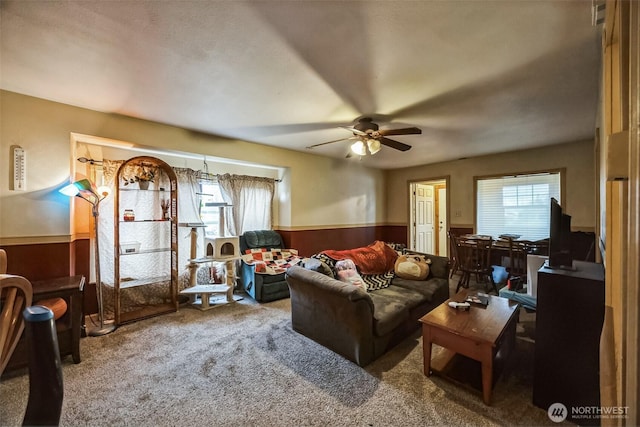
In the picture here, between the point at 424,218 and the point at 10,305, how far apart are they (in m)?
6.76

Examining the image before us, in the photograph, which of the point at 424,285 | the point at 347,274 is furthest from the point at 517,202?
the point at 347,274

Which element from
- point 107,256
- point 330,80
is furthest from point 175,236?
point 330,80

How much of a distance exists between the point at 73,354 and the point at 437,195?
7.42m

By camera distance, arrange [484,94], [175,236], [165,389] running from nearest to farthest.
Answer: [165,389] → [484,94] → [175,236]

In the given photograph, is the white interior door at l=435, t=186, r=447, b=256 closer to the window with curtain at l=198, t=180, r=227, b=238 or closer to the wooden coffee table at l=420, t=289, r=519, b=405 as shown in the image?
the wooden coffee table at l=420, t=289, r=519, b=405

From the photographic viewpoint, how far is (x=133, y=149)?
3.49 metres

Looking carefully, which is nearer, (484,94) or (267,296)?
(484,94)

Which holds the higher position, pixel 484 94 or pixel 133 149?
pixel 484 94

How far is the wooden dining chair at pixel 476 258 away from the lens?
4030 mm

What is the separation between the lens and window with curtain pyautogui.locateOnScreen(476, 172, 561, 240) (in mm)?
4508

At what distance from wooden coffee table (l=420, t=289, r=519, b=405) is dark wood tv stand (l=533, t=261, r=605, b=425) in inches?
10.6

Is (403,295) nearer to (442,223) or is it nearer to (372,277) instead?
(372,277)

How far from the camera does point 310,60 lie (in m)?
1.97

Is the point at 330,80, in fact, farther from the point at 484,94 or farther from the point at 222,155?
the point at 222,155
